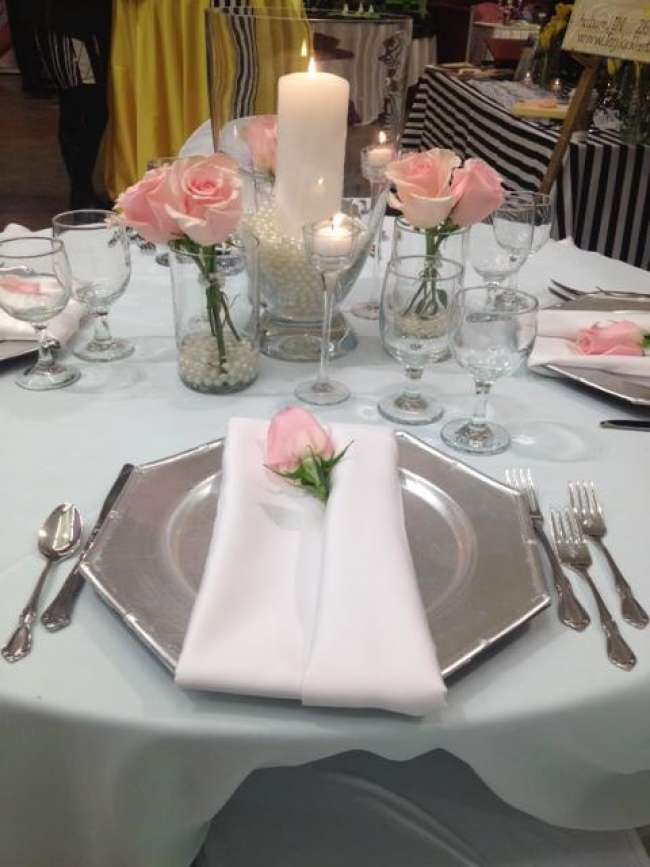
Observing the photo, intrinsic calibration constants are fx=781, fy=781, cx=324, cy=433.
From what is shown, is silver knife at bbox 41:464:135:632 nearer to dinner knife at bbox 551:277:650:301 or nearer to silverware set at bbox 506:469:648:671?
silverware set at bbox 506:469:648:671

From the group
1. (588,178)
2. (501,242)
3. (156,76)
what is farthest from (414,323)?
(156,76)

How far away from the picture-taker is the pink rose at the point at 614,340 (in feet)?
3.36

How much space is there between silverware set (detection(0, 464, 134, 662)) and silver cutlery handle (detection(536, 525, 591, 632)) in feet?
1.28

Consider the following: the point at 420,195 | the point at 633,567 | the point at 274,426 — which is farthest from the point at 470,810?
the point at 420,195

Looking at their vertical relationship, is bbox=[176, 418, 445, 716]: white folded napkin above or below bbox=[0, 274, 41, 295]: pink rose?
below

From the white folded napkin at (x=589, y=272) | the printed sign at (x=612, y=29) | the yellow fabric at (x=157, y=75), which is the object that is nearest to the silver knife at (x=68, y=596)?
the white folded napkin at (x=589, y=272)

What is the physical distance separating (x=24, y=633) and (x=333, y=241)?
53 cm

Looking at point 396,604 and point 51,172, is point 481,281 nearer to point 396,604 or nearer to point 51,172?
point 396,604

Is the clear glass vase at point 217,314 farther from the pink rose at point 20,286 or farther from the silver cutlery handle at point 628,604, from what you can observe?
the silver cutlery handle at point 628,604

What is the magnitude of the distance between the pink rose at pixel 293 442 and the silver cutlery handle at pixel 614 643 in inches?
10.8

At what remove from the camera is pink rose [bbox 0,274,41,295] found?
3.10 ft

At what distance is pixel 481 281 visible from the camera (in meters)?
1.28

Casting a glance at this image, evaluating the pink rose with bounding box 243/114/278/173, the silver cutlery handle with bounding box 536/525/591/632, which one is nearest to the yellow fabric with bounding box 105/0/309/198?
the pink rose with bounding box 243/114/278/173

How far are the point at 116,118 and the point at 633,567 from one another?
118 inches
